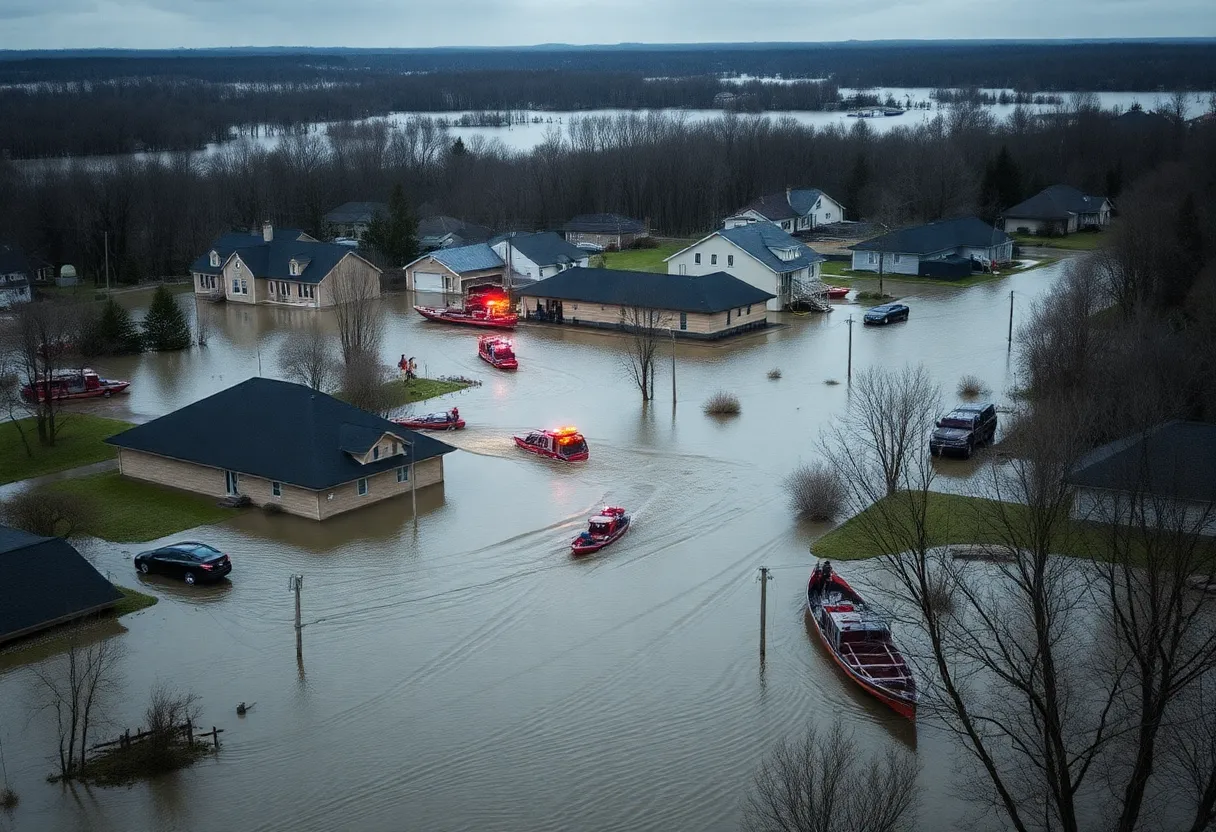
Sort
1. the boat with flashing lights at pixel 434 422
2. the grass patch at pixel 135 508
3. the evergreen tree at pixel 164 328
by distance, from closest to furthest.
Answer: the grass patch at pixel 135 508 < the boat with flashing lights at pixel 434 422 < the evergreen tree at pixel 164 328

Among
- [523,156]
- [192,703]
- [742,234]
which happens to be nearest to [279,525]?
[192,703]

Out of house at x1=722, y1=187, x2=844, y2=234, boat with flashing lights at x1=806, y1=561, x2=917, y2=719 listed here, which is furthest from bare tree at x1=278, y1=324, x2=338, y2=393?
house at x1=722, y1=187, x2=844, y2=234

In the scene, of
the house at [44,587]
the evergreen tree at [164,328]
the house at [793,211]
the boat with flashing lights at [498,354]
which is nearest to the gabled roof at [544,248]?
the house at [793,211]

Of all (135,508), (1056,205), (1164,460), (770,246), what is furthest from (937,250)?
(135,508)

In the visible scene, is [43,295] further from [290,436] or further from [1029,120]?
[1029,120]

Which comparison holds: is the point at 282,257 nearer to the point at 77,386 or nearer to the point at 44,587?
the point at 77,386

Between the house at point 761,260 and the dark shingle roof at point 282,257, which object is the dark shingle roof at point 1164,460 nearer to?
the house at point 761,260

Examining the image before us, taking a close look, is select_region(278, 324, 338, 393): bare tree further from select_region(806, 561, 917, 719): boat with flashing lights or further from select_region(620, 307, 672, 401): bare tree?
select_region(806, 561, 917, 719): boat with flashing lights
